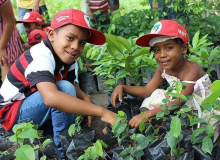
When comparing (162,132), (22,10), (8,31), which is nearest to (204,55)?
(162,132)

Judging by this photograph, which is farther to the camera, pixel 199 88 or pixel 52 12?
pixel 52 12

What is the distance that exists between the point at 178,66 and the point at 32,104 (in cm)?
116

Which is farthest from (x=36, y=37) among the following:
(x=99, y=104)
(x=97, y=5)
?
(x=97, y=5)

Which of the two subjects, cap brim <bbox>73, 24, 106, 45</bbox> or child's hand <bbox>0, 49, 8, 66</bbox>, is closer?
cap brim <bbox>73, 24, 106, 45</bbox>

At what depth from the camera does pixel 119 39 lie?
2.18 meters

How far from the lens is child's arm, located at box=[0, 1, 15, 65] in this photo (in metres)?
2.50

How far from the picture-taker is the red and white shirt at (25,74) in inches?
69.1

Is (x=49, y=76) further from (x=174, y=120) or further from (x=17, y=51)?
(x=17, y=51)

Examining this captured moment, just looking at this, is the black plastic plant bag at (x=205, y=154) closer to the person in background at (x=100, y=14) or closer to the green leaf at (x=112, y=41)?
the green leaf at (x=112, y=41)

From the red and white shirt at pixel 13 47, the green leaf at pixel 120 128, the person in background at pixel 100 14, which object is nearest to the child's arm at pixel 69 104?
the green leaf at pixel 120 128

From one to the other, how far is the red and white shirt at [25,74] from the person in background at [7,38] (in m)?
0.77

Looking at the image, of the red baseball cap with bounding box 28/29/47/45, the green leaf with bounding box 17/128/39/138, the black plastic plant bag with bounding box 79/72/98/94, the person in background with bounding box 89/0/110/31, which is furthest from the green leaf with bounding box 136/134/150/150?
the person in background with bounding box 89/0/110/31

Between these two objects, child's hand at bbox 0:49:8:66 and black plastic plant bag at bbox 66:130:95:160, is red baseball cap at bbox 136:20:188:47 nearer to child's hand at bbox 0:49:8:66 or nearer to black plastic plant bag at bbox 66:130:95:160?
black plastic plant bag at bbox 66:130:95:160

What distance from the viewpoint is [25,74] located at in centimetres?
182
